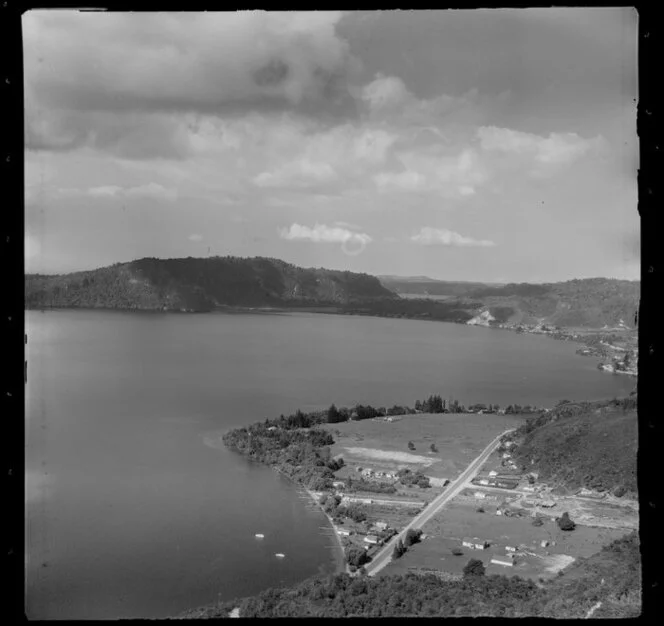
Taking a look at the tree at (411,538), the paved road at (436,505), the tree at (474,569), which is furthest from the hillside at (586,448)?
the tree at (474,569)

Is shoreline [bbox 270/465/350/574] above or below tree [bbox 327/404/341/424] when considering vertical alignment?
below

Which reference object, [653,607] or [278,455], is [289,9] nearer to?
[653,607]

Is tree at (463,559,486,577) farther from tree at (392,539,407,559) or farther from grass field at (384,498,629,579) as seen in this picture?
tree at (392,539,407,559)

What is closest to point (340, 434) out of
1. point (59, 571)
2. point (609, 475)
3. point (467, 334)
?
point (609, 475)

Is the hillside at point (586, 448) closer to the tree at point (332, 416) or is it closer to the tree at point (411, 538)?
the tree at point (411, 538)

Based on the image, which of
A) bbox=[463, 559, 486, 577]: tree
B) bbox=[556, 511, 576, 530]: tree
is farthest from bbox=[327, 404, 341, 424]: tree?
bbox=[463, 559, 486, 577]: tree

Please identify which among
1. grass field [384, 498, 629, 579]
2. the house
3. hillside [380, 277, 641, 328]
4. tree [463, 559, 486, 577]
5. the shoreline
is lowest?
the shoreline

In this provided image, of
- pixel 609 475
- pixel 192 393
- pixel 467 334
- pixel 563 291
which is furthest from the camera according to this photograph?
pixel 563 291
